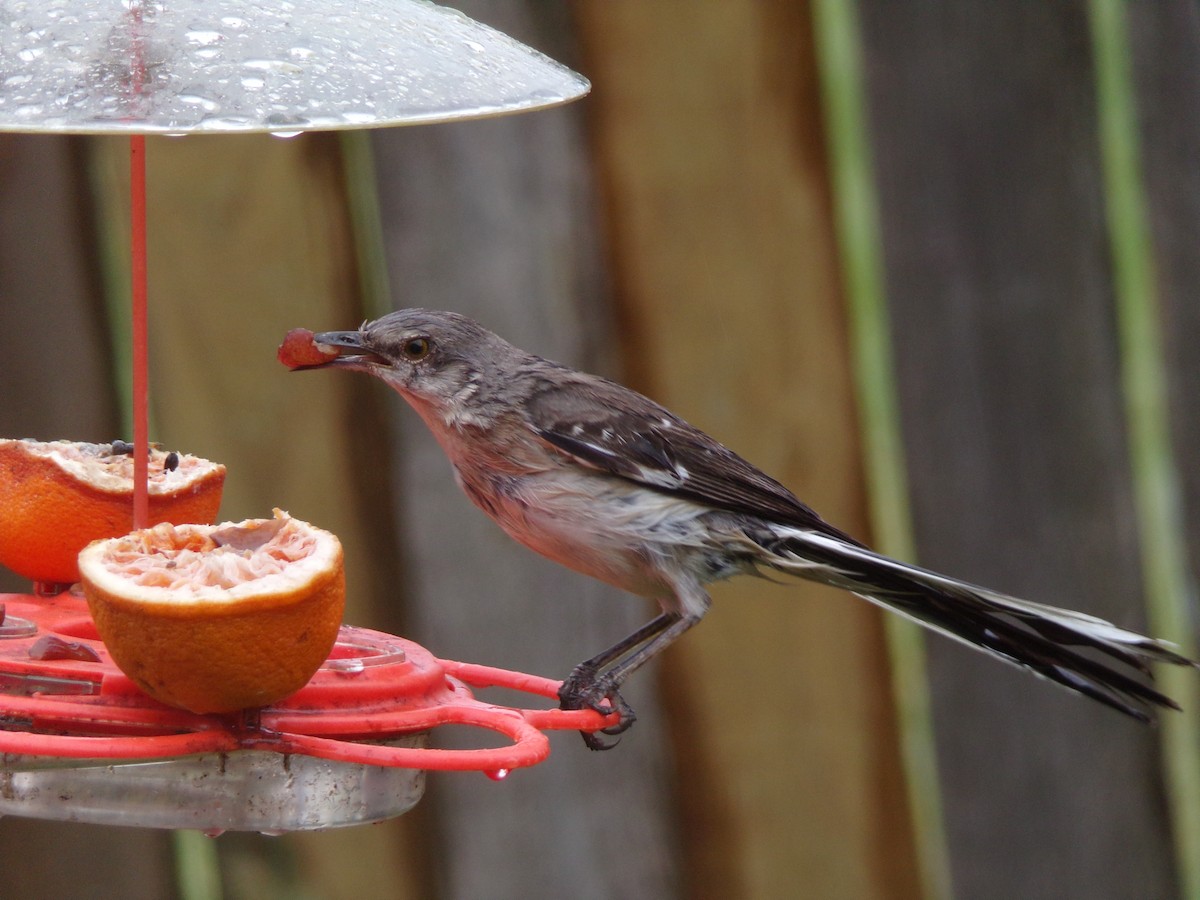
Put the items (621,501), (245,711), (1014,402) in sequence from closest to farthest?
1. (245,711)
2. (621,501)
3. (1014,402)

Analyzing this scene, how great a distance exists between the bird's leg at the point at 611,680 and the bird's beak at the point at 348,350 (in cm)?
57

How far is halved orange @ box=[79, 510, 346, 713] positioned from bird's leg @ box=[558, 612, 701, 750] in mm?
532

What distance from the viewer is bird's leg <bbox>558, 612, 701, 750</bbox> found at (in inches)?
84.2

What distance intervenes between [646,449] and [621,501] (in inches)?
3.9

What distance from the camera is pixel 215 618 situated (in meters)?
1.51

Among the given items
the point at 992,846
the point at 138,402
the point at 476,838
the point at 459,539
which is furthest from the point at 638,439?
the point at 992,846

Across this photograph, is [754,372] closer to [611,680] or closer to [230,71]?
[611,680]

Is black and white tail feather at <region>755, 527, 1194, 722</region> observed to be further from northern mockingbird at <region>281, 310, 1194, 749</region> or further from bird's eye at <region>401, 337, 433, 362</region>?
bird's eye at <region>401, 337, 433, 362</region>

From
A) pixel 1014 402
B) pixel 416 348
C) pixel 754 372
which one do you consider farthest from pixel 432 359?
pixel 1014 402

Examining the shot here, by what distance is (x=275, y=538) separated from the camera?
172 cm

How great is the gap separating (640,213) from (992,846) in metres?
1.42

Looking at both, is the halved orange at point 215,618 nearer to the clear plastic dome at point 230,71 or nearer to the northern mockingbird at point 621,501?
the clear plastic dome at point 230,71

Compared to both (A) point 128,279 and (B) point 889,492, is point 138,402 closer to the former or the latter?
(A) point 128,279

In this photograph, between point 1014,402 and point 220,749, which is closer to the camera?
point 220,749
